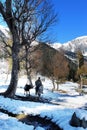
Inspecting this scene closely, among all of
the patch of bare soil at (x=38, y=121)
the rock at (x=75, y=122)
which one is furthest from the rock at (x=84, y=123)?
the patch of bare soil at (x=38, y=121)

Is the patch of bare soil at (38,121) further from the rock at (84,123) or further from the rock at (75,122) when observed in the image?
the rock at (84,123)

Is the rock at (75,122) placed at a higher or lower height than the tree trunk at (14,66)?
lower

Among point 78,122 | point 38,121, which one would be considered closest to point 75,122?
point 78,122

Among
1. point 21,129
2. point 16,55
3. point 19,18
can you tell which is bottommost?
point 21,129

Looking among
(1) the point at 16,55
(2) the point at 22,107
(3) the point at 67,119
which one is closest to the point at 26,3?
(1) the point at 16,55

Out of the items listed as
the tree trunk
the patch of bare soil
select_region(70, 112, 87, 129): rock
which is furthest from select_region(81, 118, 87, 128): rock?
the tree trunk

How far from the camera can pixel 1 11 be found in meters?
26.4

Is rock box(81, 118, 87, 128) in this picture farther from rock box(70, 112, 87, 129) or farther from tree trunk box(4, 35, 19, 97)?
tree trunk box(4, 35, 19, 97)

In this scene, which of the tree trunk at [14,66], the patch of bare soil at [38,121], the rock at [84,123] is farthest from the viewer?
the tree trunk at [14,66]

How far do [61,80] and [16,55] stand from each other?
125 feet

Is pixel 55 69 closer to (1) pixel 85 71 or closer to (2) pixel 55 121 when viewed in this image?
(1) pixel 85 71

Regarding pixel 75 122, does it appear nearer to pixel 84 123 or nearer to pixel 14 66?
pixel 84 123

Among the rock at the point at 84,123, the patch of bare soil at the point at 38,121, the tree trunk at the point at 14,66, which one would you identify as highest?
the tree trunk at the point at 14,66

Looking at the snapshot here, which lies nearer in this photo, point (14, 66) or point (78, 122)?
point (78, 122)
